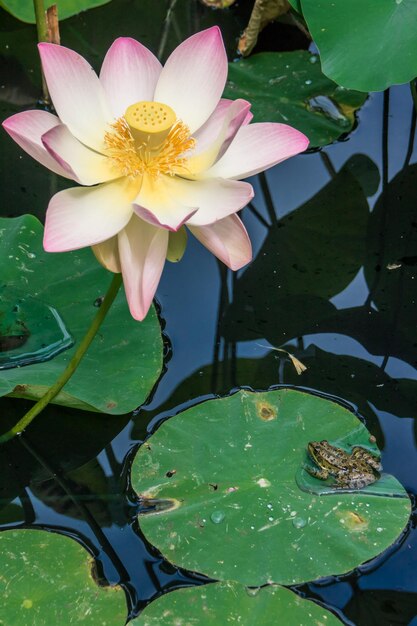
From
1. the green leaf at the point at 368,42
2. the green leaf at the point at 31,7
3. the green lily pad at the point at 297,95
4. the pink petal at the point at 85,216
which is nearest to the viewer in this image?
the pink petal at the point at 85,216

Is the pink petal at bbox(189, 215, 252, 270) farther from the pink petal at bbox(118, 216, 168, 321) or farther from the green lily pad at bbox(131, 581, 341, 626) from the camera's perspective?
the green lily pad at bbox(131, 581, 341, 626)

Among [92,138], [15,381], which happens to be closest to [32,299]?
[15,381]

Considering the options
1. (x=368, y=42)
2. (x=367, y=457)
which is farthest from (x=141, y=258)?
(x=368, y=42)

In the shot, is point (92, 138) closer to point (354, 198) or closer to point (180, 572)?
point (180, 572)

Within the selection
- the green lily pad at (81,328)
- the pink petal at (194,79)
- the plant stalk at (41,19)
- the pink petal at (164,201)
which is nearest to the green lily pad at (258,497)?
the green lily pad at (81,328)

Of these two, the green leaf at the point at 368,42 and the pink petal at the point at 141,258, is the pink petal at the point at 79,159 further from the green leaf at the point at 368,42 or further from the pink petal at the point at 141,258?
the green leaf at the point at 368,42

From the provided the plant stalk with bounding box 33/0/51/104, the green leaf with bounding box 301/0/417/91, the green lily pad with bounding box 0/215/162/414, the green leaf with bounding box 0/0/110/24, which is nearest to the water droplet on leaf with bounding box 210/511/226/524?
the green lily pad with bounding box 0/215/162/414

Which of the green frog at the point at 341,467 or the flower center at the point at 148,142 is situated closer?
the flower center at the point at 148,142
